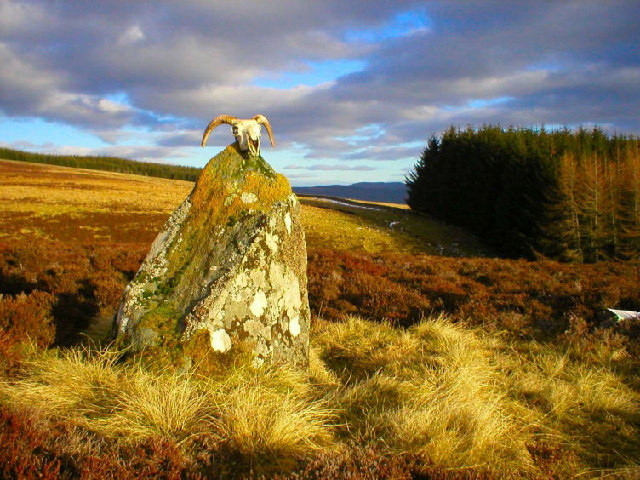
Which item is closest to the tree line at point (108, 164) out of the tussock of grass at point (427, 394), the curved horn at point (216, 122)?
the curved horn at point (216, 122)

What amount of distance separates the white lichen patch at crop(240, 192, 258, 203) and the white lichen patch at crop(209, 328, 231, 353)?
5.31 feet

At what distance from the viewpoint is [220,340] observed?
4484 mm

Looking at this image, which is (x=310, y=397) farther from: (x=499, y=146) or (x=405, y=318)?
(x=499, y=146)

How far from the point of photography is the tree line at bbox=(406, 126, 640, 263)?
29.7 metres

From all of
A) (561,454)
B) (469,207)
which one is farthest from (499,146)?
(561,454)

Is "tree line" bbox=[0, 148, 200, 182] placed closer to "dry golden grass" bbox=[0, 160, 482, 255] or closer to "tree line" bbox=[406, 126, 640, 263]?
"dry golden grass" bbox=[0, 160, 482, 255]

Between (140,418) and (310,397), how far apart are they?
1599 millimetres

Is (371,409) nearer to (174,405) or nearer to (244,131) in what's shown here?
(174,405)

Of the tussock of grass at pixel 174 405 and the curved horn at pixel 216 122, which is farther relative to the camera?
the curved horn at pixel 216 122

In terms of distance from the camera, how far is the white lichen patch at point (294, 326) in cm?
502

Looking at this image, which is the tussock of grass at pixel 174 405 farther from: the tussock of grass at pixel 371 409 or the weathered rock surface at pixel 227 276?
the weathered rock surface at pixel 227 276

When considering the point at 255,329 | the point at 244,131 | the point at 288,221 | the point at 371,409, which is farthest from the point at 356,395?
the point at 244,131

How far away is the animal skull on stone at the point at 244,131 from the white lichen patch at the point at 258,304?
6.42ft

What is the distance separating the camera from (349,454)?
3.07 meters
